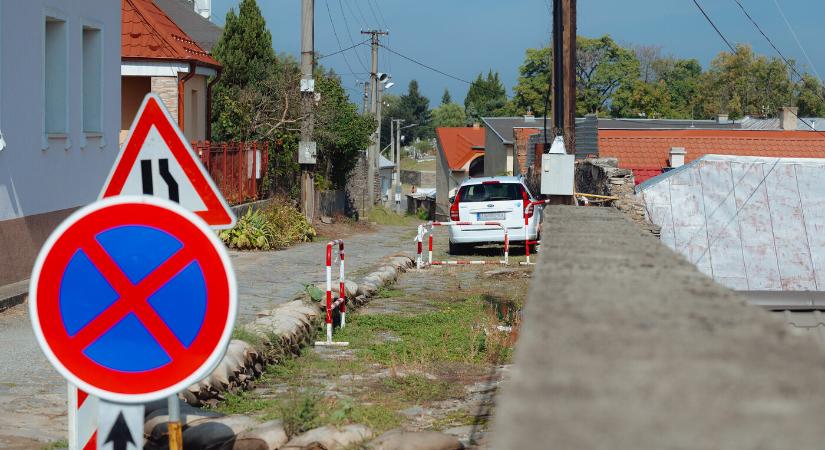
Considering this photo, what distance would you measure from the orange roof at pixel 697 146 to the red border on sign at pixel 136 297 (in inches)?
1317

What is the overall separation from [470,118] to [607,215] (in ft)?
433

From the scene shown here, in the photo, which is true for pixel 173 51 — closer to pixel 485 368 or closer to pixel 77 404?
pixel 485 368

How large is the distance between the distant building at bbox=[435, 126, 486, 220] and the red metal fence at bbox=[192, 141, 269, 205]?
38906 mm

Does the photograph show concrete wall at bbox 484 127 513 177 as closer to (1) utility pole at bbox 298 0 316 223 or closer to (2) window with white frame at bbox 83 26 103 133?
(1) utility pole at bbox 298 0 316 223

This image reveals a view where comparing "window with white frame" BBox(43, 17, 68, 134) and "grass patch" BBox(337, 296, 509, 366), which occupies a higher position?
"window with white frame" BBox(43, 17, 68, 134)

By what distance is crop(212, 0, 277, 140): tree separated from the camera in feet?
109

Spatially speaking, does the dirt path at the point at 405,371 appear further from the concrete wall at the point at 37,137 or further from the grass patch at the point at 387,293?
the concrete wall at the point at 37,137

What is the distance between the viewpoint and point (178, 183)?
4523 mm

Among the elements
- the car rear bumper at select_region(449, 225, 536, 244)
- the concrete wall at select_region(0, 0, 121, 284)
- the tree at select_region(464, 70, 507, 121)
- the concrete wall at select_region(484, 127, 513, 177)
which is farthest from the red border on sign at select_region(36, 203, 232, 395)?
the tree at select_region(464, 70, 507, 121)

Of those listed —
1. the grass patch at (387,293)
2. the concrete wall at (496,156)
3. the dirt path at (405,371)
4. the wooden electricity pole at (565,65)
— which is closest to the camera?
the dirt path at (405,371)

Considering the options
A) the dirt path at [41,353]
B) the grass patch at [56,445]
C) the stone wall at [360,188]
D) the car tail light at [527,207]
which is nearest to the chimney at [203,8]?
the stone wall at [360,188]

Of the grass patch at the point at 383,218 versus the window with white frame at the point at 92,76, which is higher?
the window with white frame at the point at 92,76

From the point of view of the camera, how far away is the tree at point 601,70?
3174 inches

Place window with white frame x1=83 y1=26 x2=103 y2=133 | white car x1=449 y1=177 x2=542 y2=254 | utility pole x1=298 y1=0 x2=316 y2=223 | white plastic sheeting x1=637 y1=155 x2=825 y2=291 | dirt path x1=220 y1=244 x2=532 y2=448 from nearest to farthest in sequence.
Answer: dirt path x1=220 y1=244 x2=532 y2=448
white plastic sheeting x1=637 y1=155 x2=825 y2=291
window with white frame x1=83 y1=26 x2=103 y2=133
white car x1=449 y1=177 x2=542 y2=254
utility pole x1=298 y1=0 x2=316 y2=223
